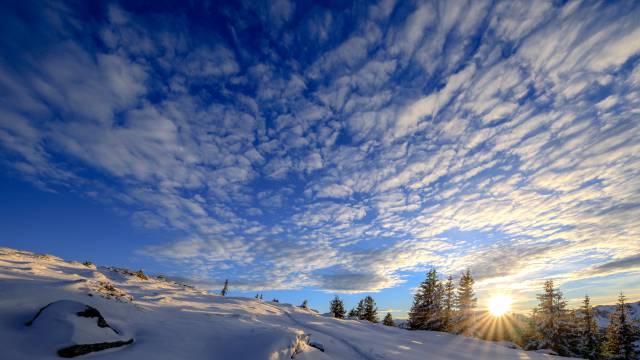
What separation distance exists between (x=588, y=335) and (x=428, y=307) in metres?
17.1

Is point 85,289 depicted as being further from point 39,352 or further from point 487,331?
point 487,331

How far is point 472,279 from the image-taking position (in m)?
39.9

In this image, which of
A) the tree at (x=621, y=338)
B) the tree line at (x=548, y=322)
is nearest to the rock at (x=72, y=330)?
the tree line at (x=548, y=322)

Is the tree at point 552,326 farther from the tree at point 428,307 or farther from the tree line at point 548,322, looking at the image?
the tree at point 428,307

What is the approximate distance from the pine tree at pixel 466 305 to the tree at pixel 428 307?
8.75ft

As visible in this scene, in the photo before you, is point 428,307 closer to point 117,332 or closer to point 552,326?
point 552,326

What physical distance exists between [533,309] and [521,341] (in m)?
6.54

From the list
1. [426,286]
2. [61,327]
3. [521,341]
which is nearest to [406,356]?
[61,327]

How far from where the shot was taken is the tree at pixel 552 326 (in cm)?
3170

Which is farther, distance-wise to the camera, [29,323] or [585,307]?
[585,307]

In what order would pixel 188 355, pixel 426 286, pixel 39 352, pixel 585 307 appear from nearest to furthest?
pixel 39 352
pixel 188 355
pixel 585 307
pixel 426 286

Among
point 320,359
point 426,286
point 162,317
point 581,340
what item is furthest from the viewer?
point 426,286

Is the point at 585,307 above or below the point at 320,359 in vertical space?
above

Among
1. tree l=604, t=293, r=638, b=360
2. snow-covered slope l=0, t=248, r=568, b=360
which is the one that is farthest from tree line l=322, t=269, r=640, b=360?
snow-covered slope l=0, t=248, r=568, b=360
